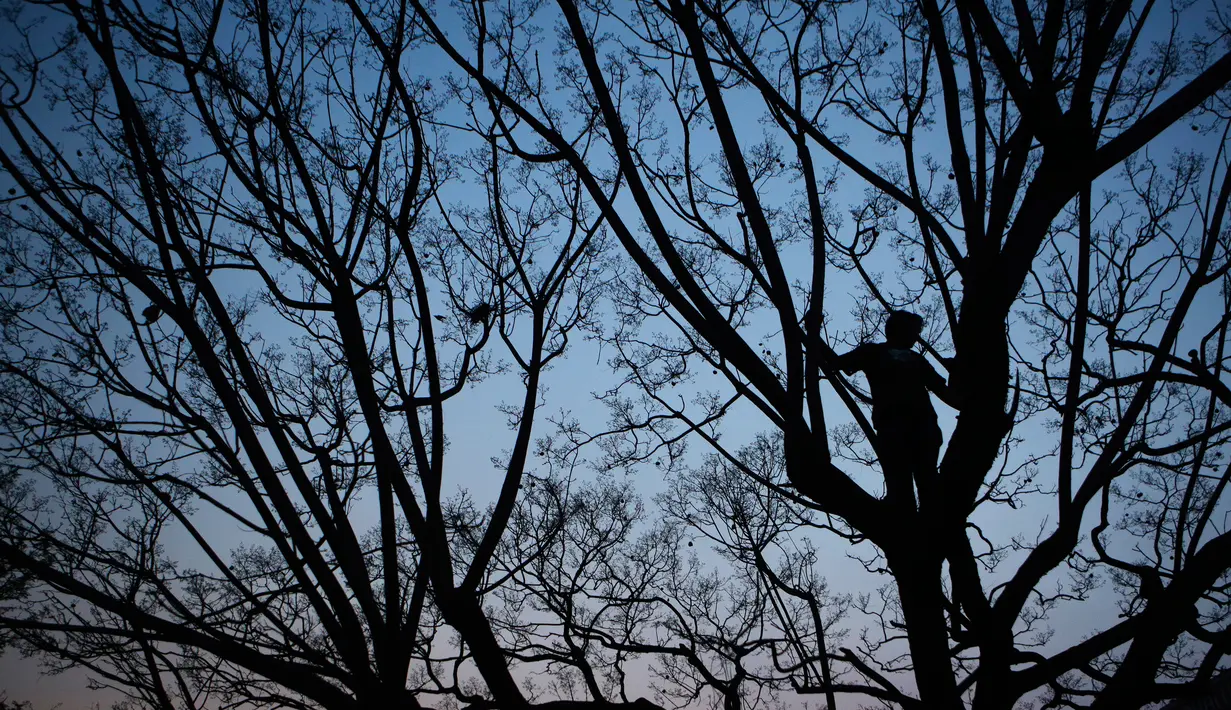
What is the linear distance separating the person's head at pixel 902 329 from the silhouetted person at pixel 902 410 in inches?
1.9

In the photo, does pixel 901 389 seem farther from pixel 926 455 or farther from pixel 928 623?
pixel 928 623

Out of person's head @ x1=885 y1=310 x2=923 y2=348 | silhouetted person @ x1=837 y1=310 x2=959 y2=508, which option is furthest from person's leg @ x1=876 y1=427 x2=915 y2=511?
person's head @ x1=885 y1=310 x2=923 y2=348

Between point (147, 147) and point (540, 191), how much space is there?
3.43 metres

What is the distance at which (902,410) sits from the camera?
171 inches

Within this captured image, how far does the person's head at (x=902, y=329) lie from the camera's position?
472 centimetres

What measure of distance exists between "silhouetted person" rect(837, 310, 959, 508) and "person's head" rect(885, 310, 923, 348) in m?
0.05

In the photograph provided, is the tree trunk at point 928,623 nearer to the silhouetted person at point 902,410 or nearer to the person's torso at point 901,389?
the silhouetted person at point 902,410

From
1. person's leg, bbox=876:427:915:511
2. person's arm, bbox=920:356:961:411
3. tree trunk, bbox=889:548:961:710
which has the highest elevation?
person's arm, bbox=920:356:961:411

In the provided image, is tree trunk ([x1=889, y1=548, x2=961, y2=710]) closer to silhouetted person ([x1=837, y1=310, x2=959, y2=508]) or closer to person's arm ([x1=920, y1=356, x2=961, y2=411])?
Answer: silhouetted person ([x1=837, y1=310, x2=959, y2=508])

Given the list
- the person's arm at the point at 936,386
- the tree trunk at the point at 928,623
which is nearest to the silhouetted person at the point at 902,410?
the person's arm at the point at 936,386

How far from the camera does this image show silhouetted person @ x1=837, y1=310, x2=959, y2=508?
4.17 metres

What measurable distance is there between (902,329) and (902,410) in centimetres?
66

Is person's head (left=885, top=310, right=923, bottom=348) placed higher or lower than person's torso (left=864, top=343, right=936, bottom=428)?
higher

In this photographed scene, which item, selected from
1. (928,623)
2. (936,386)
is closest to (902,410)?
(936,386)
